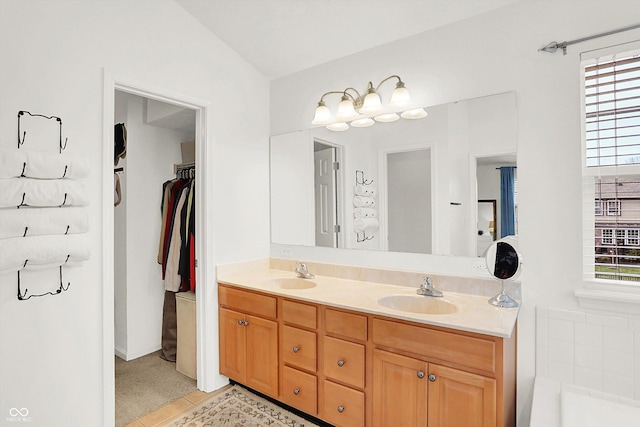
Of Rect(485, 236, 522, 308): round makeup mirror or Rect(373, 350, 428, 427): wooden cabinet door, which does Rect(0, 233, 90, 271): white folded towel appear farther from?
Rect(485, 236, 522, 308): round makeup mirror

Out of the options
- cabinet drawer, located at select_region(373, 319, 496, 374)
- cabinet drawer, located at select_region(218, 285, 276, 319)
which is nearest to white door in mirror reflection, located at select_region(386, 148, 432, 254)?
cabinet drawer, located at select_region(373, 319, 496, 374)

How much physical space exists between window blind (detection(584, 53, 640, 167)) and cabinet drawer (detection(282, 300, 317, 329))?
5.41 feet

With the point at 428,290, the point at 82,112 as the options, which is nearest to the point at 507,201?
the point at 428,290

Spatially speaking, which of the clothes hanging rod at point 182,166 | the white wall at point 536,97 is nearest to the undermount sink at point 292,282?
the white wall at point 536,97

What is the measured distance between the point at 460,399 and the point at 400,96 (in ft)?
5.55

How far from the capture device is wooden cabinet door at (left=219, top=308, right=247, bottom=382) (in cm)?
237

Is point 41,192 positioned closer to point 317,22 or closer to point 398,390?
point 317,22

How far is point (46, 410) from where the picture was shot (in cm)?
170

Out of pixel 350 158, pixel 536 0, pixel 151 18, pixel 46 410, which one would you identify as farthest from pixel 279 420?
pixel 536 0

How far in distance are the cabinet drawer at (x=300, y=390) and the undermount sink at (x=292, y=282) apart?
23.3 inches

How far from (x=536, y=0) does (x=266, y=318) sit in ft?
7.72

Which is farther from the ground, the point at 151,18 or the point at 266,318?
the point at 151,18

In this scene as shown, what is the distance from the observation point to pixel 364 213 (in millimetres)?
2477

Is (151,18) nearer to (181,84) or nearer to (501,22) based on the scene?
(181,84)
